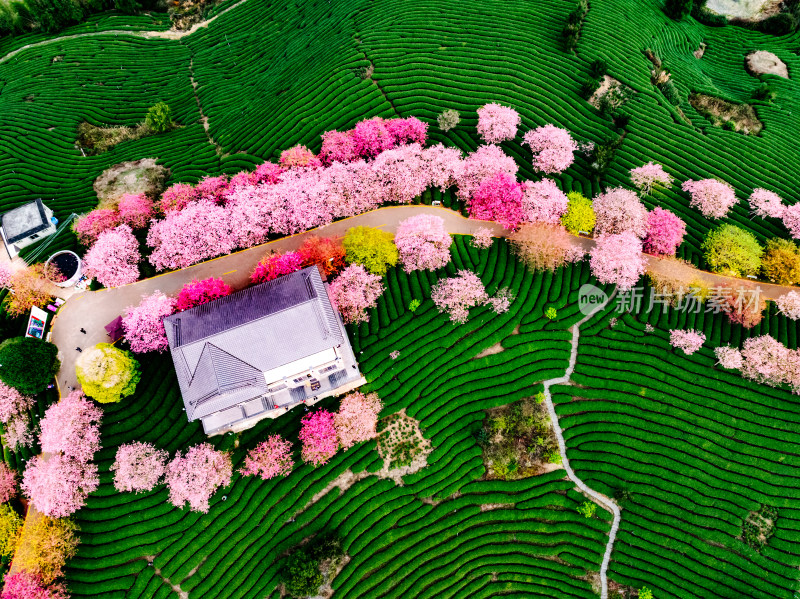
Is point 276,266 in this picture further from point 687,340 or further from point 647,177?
point 647,177

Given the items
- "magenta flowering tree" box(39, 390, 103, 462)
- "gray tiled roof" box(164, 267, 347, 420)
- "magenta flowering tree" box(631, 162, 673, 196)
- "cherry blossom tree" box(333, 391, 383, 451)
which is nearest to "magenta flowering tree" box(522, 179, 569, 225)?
"magenta flowering tree" box(631, 162, 673, 196)

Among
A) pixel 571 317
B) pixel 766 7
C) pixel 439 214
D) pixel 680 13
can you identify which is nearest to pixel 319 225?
pixel 439 214

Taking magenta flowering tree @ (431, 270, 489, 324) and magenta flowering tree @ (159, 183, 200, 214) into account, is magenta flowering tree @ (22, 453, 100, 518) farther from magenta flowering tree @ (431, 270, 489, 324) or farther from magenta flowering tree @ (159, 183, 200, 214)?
magenta flowering tree @ (431, 270, 489, 324)

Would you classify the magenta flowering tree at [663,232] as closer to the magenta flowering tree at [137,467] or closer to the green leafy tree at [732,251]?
the green leafy tree at [732,251]

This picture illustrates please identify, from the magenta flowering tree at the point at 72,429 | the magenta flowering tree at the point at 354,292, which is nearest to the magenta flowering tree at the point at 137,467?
the magenta flowering tree at the point at 72,429

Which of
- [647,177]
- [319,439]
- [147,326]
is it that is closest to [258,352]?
[319,439]
